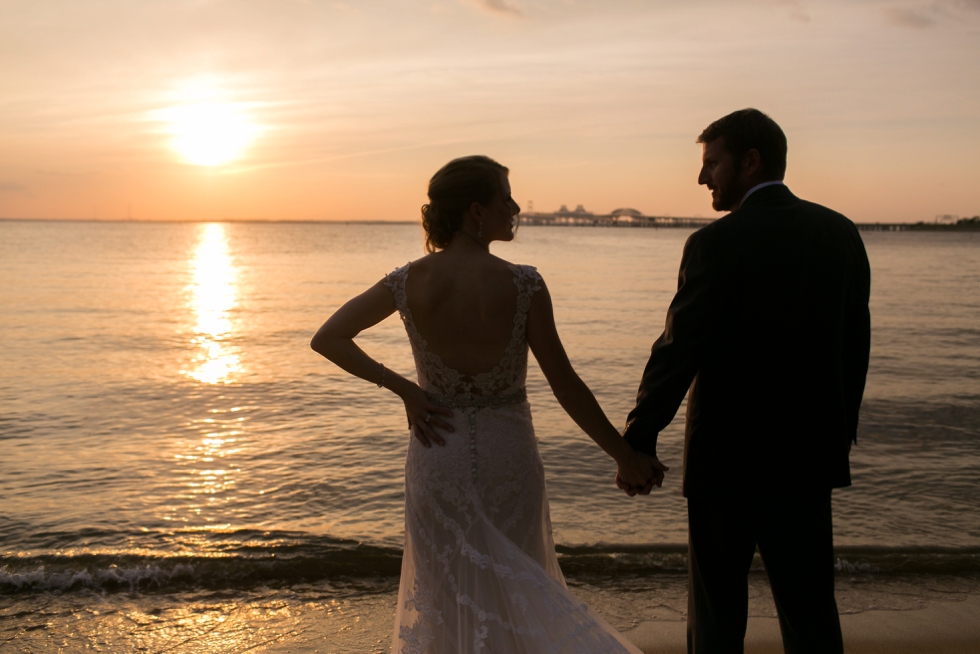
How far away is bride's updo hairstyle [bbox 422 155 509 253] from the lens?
8.01 ft

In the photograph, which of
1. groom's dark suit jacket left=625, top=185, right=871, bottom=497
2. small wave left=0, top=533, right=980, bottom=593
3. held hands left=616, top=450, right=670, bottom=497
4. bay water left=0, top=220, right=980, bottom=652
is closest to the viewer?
groom's dark suit jacket left=625, top=185, right=871, bottom=497

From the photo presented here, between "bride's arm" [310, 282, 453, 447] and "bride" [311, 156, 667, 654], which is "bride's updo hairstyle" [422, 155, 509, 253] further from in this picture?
"bride's arm" [310, 282, 453, 447]

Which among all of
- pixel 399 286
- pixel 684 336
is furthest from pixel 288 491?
pixel 684 336

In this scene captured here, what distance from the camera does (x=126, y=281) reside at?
1146 inches

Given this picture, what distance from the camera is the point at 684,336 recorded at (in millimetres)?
2314

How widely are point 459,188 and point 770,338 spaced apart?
3.47ft

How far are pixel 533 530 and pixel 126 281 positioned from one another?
1184 inches

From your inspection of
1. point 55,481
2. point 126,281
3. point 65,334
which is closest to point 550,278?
point 126,281

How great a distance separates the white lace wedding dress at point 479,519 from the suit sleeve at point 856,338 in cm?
98

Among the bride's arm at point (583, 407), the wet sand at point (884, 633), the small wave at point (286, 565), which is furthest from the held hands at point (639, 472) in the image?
the small wave at point (286, 565)

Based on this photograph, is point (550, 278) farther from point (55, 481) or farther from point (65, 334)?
point (55, 481)

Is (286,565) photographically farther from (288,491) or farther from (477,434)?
(477,434)

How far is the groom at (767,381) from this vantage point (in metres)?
2.26

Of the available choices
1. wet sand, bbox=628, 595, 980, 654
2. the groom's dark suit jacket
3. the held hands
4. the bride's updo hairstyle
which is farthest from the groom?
wet sand, bbox=628, 595, 980, 654
